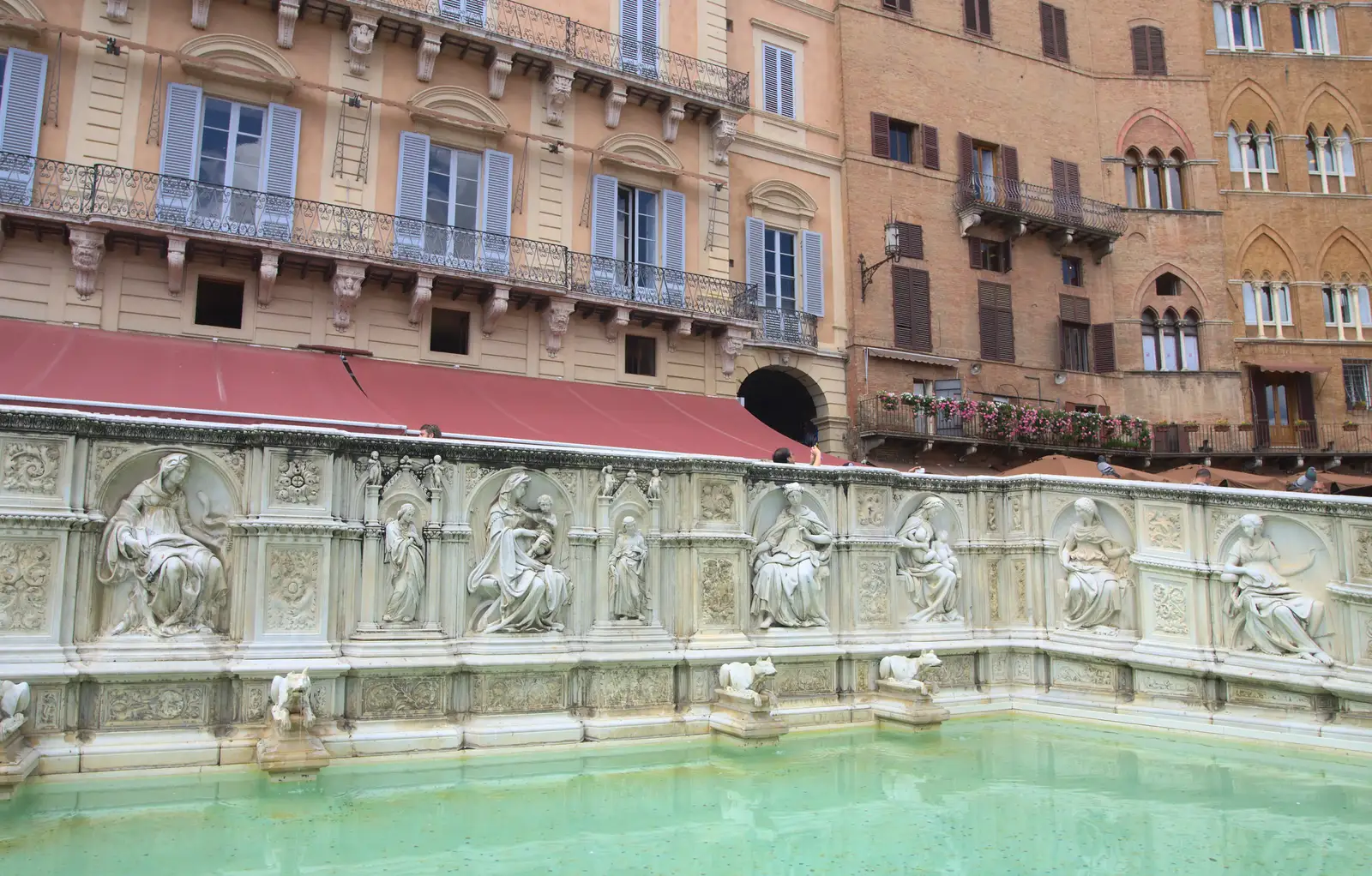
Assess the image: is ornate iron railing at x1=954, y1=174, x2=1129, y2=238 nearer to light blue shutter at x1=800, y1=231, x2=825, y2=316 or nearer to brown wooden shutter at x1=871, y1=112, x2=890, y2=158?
brown wooden shutter at x1=871, y1=112, x2=890, y2=158

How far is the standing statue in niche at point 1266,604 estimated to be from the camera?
8.51m

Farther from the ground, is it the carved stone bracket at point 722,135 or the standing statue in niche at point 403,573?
the carved stone bracket at point 722,135

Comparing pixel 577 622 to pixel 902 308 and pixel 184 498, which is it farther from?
pixel 902 308

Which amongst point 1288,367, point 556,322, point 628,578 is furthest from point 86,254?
point 1288,367

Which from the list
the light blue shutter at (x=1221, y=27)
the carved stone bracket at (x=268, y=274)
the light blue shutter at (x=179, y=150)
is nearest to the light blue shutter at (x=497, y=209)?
the carved stone bracket at (x=268, y=274)

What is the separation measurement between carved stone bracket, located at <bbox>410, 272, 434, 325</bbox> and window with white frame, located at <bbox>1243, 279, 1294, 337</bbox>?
90.4 feet

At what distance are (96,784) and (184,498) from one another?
6.42 ft

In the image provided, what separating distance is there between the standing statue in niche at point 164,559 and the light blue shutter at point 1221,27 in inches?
1487

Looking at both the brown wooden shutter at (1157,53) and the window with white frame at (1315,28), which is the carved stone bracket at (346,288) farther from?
the window with white frame at (1315,28)

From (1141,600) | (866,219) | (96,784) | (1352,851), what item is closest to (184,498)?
(96,784)

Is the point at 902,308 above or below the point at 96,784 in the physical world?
above

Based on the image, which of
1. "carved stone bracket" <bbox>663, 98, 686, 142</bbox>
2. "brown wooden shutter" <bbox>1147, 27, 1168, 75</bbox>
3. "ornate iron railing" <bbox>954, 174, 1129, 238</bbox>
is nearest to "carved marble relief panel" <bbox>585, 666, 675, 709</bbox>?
"carved stone bracket" <bbox>663, 98, 686, 142</bbox>

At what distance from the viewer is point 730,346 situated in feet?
74.0

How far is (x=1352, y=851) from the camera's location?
554cm
